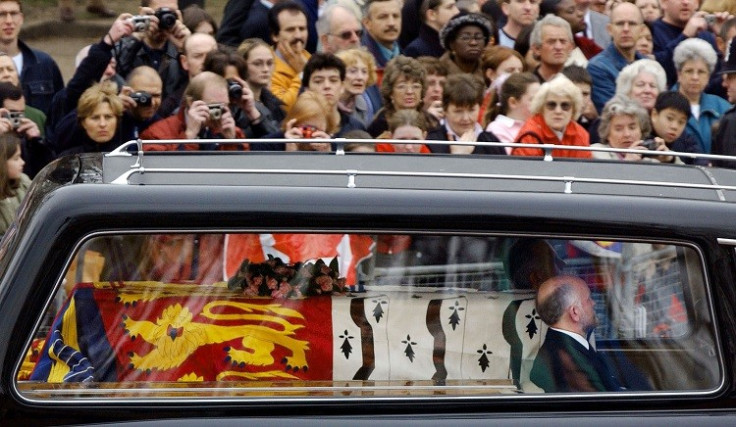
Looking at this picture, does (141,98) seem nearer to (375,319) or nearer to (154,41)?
(154,41)

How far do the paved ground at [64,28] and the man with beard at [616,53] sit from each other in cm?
658

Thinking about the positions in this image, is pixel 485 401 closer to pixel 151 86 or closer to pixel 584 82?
pixel 151 86

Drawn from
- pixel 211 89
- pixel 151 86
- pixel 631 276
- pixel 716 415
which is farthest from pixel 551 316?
pixel 151 86

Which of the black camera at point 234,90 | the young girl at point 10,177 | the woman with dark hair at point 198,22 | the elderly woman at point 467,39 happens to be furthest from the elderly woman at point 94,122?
the elderly woman at point 467,39

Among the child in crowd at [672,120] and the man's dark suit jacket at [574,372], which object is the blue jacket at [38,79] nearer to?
the child in crowd at [672,120]

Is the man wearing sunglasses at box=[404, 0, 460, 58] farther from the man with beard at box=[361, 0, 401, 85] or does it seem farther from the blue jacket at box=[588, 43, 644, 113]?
the blue jacket at box=[588, 43, 644, 113]

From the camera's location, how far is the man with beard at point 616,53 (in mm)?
9750

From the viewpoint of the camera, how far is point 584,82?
30.0 feet

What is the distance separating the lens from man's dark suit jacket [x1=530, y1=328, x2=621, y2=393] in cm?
406

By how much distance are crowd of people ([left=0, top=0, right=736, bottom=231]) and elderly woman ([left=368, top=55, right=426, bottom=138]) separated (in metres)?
0.01

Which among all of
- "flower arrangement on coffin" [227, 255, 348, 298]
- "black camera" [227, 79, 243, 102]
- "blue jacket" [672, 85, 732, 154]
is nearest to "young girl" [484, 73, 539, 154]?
"blue jacket" [672, 85, 732, 154]

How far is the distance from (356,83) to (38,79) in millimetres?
2166

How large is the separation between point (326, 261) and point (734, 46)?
21.1ft

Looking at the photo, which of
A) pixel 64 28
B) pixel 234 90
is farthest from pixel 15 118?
pixel 64 28
